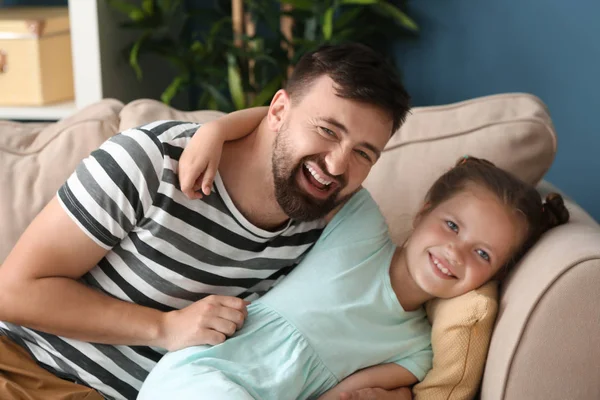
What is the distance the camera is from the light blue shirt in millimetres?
1261

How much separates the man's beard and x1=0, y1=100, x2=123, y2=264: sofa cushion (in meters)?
0.49

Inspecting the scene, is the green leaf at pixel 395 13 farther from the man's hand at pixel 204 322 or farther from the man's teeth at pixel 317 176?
the man's hand at pixel 204 322

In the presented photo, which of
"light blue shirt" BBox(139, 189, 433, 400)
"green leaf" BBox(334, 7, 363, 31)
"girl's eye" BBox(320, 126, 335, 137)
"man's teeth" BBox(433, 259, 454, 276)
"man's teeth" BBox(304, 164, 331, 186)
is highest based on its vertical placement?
"green leaf" BBox(334, 7, 363, 31)

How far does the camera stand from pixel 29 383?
1.32m

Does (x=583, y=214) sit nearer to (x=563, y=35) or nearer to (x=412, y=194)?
(x=412, y=194)

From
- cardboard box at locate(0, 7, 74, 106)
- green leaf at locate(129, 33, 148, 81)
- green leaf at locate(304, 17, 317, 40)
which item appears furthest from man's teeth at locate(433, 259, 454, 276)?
cardboard box at locate(0, 7, 74, 106)

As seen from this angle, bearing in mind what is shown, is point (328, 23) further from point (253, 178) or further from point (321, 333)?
point (321, 333)

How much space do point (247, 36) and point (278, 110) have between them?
0.93 metres

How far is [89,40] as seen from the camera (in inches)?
83.0

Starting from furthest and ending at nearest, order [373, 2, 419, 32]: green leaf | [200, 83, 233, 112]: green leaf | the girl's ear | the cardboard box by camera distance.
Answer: [200, 83, 233, 112]: green leaf, [373, 2, 419, 32]: green leaf, the cardboard box, the girl's ear

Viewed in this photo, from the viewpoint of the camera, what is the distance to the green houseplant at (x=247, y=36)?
2244 mm

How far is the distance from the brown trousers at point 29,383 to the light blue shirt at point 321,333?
0.44ft

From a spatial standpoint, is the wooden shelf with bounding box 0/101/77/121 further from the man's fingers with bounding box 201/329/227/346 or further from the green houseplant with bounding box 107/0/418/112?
the man's fingers with bounding box 201/329/227/346

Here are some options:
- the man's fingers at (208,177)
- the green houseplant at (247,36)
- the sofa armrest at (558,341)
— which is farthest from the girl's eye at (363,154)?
the green houseplant at (247,36)
